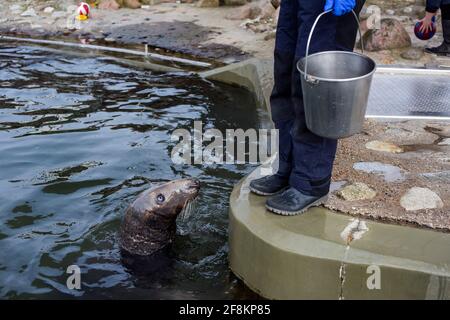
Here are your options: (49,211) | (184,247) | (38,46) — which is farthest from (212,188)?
(38,46)

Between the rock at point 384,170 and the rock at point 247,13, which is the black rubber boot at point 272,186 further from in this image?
the rock at point 247,13

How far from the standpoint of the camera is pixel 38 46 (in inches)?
426

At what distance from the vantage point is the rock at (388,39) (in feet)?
27.1

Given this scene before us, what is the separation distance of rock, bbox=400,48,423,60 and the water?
7.16 feet

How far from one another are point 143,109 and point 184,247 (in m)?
3.38

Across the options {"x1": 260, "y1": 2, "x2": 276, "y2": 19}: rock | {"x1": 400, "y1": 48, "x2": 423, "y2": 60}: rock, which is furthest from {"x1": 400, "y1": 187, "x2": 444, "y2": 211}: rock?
{"x1": 260, "y1": 2, "x2": 276, "y2": 19}: rock

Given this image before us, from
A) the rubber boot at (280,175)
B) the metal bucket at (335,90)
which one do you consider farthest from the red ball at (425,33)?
the metal bucket at (335,90)

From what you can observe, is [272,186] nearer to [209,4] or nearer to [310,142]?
[310,142]

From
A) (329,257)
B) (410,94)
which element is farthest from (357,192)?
(410,94)

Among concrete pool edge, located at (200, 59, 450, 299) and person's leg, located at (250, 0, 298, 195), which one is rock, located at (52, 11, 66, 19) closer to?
person's leg, located at (250, 0, 298, 195)

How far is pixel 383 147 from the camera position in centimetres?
467

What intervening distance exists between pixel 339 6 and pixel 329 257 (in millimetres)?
1423

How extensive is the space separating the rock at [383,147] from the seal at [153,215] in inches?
57.0

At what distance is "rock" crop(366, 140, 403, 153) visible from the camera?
4605mm
